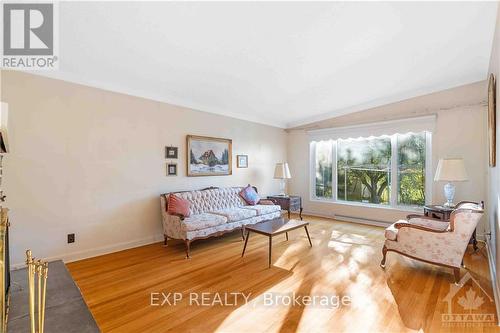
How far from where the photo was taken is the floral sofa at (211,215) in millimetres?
3680

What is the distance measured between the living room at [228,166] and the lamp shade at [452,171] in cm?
3

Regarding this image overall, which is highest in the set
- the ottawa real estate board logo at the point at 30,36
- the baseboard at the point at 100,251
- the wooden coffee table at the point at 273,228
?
the ottawa real estate board logo at the point at 30,36

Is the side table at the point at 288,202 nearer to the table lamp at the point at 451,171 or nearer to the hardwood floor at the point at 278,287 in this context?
the hardwood floor at the point at 278,287

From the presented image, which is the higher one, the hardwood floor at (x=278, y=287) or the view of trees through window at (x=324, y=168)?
the view of trees through window at (x=324, y=168)

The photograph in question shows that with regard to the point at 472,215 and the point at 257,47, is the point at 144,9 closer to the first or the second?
the point at 257,47

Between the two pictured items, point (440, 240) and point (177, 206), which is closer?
point (440, 240)

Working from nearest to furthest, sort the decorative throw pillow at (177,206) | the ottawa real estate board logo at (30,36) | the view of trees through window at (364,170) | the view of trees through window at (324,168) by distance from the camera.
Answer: the ottawa real estate board logo at (30,36), the decorative throw pillow at (177,206), the view of trees through window at (364,170), the view of trees through window at (324,168)

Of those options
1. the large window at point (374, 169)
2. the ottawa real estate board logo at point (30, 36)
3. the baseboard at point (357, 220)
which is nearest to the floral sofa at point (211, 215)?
the baseboard at point (357, 220)

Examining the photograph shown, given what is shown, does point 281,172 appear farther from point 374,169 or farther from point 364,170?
point 374,169

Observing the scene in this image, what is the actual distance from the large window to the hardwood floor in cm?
163

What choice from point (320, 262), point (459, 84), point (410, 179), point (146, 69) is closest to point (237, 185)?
point (320, 262)

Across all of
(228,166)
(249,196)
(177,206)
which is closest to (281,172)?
(249,196)

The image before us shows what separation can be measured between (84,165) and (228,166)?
2.61m

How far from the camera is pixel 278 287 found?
2652 millimetres
